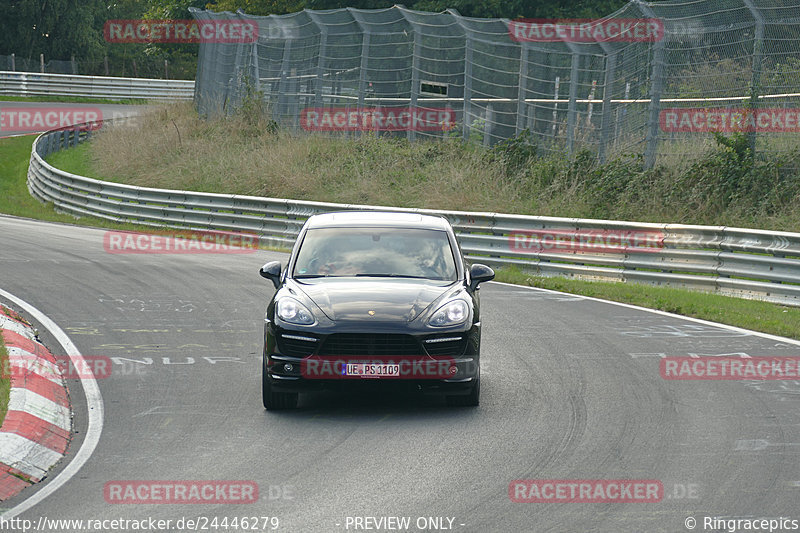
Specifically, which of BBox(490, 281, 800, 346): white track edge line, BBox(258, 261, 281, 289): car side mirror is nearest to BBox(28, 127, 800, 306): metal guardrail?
BBox(490, 281, 800, 346): white track edge line

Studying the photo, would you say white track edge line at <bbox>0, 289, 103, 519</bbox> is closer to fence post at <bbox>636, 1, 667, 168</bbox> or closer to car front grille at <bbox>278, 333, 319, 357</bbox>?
car front grille at <bbox>278, 333, 319, 357</bbox>

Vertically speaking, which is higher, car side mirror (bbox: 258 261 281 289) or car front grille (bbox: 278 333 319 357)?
car side mirror (bbox: 258 261 281 289)

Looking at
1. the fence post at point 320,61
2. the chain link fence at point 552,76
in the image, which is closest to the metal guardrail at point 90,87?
the chain link fence at point 552,76

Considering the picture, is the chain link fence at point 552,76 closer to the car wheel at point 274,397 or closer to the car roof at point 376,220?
the car roof at point 376,220

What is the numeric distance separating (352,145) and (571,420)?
20.9 metres

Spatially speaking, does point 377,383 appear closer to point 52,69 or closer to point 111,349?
point 111,349

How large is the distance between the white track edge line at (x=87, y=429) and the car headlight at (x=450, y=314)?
270 cm

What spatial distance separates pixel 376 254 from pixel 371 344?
1.54 m

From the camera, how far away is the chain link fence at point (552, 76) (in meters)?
19.3

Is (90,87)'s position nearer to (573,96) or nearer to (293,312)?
(573,96)

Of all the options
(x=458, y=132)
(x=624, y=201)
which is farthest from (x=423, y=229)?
(x=458, y=132)

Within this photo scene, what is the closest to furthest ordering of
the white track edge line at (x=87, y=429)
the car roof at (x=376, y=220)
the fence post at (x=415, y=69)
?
the white track edge line at (x=87, y=429)
the car roof at (x=376, y=220)
the fence post at (x=415, y=69)

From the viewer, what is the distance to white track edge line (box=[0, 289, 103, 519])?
654 centimetres

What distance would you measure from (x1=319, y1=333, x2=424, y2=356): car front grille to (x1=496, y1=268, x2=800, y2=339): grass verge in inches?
232
